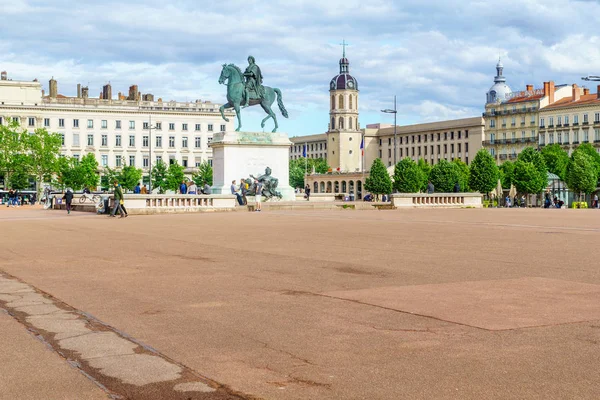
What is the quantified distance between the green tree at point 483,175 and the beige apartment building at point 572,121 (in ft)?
92.1

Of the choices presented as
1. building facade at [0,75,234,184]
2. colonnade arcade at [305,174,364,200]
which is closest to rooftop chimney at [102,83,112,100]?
building facade at [0,75,234,184]

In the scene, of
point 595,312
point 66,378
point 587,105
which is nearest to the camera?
point 66,378

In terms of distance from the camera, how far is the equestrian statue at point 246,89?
51.6m

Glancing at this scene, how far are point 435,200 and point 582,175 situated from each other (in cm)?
5717

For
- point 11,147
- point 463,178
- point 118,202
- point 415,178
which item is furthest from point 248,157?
point 463,178

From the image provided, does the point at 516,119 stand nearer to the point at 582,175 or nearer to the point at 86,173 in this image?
the point at 582,175

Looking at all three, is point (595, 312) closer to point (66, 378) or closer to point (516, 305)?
point (516, 305)

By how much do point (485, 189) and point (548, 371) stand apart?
111 m

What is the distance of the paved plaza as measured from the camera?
6383 millimetres

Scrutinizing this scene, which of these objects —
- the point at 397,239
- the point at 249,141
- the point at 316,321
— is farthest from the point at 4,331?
the point at 249,141

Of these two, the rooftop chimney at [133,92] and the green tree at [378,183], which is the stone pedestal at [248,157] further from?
the rooftop chimney at [133,92]

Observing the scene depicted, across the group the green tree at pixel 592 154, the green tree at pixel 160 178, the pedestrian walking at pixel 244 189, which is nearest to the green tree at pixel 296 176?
the green tree at pixel 160 178

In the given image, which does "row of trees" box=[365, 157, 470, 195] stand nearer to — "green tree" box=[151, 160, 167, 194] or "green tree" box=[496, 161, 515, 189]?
"green tree" box=[496, 161, 515, 189]

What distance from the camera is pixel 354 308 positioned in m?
9.84
